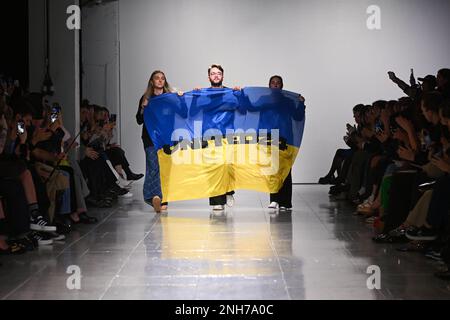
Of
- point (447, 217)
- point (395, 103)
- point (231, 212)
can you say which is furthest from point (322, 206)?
point (447, 217)

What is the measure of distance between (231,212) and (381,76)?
4.54 metres

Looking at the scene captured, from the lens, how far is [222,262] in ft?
16.3

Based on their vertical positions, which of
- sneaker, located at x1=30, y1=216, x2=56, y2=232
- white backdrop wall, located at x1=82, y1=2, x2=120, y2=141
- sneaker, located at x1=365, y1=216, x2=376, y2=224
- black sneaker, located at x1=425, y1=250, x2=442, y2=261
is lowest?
sneaker, located at x1=365, y1=216, x2=376, y2=224

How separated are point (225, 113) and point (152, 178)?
1.05m

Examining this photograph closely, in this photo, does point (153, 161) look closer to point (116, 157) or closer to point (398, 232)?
point (116, 157)

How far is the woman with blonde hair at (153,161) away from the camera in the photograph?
785 centimetres

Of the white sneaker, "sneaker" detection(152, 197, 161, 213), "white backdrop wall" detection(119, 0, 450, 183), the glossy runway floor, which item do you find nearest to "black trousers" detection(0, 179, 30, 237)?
the glossy runway floor

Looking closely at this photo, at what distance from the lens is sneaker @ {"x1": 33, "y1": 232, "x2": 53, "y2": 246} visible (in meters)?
5.68

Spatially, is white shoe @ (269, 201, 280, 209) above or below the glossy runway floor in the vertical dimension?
below

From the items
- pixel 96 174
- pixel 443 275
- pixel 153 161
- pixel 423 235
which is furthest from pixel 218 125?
pixel 443 275

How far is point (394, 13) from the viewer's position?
11.3 metres

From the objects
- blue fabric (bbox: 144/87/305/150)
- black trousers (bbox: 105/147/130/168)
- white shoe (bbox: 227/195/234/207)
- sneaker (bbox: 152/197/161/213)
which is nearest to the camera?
sneaker (bbox: 152/197/161/213)

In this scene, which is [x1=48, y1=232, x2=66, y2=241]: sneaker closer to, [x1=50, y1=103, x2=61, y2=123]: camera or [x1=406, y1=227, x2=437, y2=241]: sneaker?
[x1=50, y1=103, x2=61, y2=123]: camera

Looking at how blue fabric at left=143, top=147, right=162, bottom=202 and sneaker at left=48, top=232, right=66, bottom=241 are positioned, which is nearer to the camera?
sneaker at left=48, top=232, right=66, bottom=241
